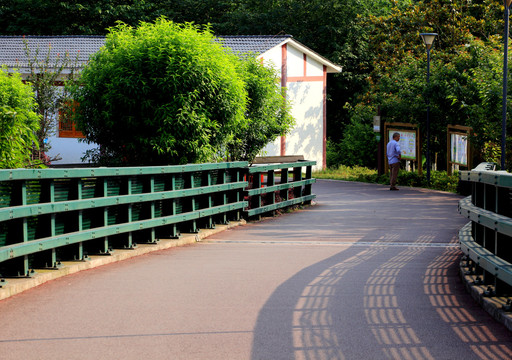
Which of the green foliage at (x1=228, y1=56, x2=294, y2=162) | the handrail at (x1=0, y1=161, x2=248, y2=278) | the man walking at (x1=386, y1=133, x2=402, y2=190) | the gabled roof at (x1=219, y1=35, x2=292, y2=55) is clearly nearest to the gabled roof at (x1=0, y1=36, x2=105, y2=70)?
the gabled roof at (x1=219, y1=35, x2=292, y2=55)

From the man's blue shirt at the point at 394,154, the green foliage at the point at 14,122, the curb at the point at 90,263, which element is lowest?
the curb at the point at 90,263

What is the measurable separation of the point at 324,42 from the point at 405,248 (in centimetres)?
3657

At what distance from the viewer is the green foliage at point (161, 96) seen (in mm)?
13250

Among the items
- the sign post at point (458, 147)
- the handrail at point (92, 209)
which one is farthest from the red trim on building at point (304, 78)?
the handrail at point (92, 209)

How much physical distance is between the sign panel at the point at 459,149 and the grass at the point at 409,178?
22.1 inches

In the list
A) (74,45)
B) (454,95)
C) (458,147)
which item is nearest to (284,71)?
(74,45)

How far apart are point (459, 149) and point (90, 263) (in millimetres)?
18193

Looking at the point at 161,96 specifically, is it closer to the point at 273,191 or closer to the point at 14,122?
the point at 14,122

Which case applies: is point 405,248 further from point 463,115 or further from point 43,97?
point 43,97

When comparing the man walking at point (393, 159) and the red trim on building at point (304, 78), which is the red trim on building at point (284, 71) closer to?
the red trim on building at point (304, 78)

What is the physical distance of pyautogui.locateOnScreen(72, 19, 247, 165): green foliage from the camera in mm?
13250

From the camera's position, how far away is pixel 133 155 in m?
14.3

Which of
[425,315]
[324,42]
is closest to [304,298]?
[425,315]

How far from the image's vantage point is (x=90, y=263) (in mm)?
8977
